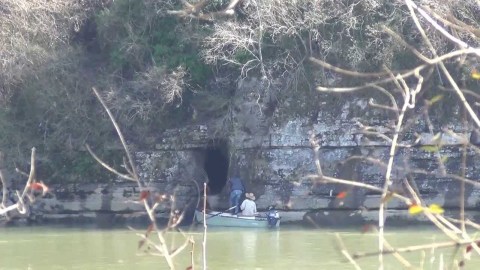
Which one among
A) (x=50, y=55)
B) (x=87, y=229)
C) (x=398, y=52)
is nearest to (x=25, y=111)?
(x=50, y=55)

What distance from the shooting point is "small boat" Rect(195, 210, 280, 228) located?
71.5 ft

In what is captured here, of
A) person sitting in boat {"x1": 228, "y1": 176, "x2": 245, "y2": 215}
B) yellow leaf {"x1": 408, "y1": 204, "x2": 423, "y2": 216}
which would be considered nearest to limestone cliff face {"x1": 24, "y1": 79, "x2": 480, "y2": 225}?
person sitting in boat {"x1": 228, "y1": 176, "x2": 245, "y2": 215}

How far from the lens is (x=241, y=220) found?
21.9 meters

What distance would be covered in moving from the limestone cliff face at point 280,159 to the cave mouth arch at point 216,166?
11cm

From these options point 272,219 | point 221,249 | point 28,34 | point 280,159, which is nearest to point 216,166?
point 280,159

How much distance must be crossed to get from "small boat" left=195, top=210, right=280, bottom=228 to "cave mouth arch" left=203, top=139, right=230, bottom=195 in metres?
2.36

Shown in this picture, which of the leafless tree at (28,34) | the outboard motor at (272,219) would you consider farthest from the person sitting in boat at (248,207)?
the leafless tree at (28,34)

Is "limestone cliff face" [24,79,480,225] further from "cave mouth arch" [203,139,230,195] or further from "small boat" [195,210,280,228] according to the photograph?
"small boat" [195,210,280,228]

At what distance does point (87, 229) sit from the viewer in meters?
22.1

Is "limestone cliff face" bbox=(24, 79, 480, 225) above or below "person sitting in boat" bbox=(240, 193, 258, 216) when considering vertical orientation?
above

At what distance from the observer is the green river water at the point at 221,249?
51.3 feet

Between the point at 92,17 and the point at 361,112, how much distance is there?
718cm

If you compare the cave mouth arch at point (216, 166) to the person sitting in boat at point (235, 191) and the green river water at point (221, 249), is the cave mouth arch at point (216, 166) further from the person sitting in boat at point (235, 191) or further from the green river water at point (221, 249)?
the green river water at point (221, 249)

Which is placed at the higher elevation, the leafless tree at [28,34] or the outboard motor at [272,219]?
the leafless tree at [28,34]
